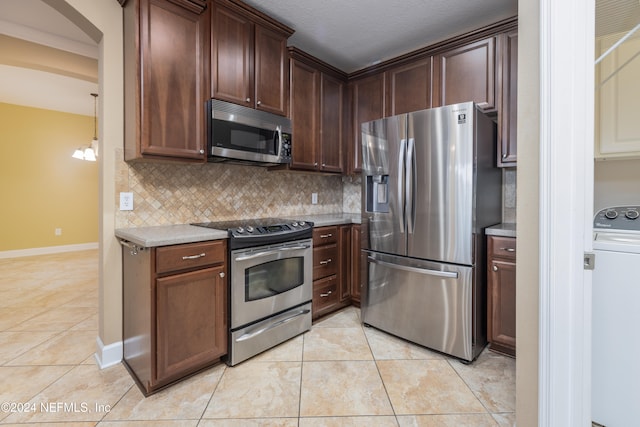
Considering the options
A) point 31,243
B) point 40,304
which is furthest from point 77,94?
point 40,304

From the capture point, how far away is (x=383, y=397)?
1.65 meters

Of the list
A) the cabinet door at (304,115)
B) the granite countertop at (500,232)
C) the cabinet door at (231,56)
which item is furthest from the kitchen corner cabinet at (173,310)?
the granite countertop at (500,232)

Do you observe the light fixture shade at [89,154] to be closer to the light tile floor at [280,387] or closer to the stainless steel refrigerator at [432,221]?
the light tile floor at [280,387]

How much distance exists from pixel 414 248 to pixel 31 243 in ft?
21.4

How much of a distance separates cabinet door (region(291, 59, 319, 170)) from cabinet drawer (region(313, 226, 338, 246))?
0.64 meters

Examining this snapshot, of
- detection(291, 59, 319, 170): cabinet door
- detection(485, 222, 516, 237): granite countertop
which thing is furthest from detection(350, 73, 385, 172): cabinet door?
detection(485, 222, 516, 237): granite countertop

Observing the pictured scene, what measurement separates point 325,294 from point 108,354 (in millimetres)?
1700

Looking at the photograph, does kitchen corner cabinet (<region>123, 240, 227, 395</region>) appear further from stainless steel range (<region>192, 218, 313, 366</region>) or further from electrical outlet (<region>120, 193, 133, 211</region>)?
electrical outlet (<region>120, 193, 133, 211</region>)

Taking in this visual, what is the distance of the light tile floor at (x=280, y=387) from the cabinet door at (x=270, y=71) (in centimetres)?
198

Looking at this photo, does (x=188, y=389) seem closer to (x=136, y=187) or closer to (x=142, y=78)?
(x=136, y=187)

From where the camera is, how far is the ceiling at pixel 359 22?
2193mm

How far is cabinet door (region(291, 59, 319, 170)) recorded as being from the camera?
8.86 ft

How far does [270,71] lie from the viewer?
242 centimetres

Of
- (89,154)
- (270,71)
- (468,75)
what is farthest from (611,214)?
(89,154)
